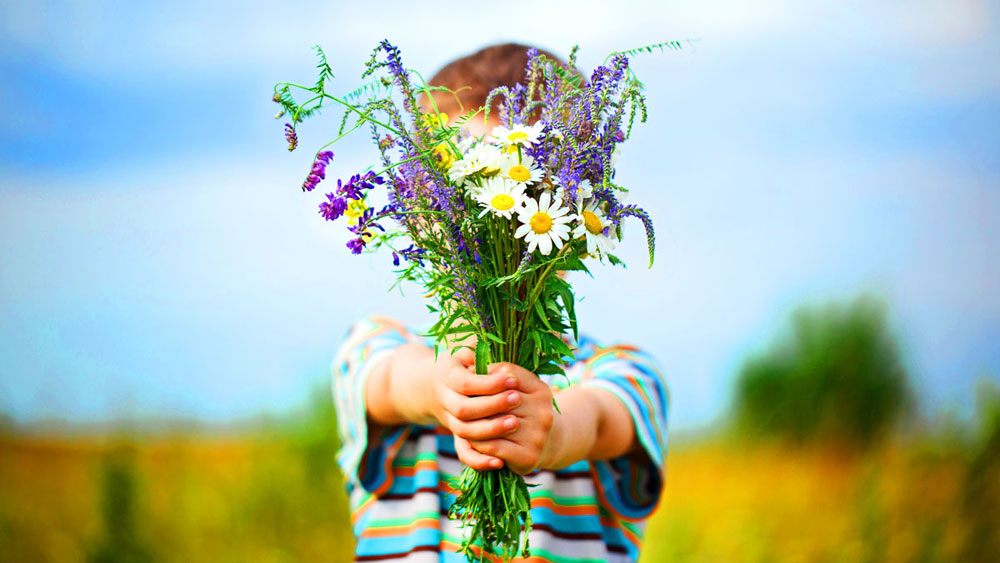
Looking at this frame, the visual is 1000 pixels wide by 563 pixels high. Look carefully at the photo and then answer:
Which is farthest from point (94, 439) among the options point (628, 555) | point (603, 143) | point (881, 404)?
point (881, 404)

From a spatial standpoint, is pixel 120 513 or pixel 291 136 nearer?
A: pixel 291 136

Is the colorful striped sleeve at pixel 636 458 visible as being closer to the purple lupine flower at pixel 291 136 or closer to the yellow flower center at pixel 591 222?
the yellow flower center at pixel 591 222

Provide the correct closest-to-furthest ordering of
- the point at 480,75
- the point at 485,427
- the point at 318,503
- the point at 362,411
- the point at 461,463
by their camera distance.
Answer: the point at 485,427 → the point at 461,463 → the point at 362,411 → the point at 480,75 → the point at 318,503

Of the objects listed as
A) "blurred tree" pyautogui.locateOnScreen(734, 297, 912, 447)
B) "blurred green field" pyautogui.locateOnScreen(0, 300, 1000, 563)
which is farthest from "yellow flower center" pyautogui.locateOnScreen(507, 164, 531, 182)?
"blurred tree" pyautogui.locateOnScreen(734, 297, 912, 447)

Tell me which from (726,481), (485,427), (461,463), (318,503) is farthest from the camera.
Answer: (726,481)

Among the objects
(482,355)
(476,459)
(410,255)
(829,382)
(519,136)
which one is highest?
(829,382)

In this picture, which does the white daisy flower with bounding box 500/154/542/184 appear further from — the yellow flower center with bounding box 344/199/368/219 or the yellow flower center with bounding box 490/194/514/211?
the yellow flower center with bounding box 344/199/368/219

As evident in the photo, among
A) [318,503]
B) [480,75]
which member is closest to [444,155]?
[480,75]

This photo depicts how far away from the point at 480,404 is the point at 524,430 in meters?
0.07

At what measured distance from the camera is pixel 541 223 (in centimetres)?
90

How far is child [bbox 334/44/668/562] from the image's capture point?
1320mm

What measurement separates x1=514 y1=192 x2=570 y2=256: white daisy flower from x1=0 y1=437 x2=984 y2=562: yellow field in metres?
2.20

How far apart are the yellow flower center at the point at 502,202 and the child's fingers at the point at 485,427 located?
10.4 inches

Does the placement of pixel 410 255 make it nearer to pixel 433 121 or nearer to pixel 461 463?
pixel 433 121
